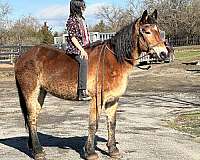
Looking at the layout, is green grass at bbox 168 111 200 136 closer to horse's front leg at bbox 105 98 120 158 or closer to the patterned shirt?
horse's front leg at bbox 105 98 120 158

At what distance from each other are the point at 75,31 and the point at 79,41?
17cm

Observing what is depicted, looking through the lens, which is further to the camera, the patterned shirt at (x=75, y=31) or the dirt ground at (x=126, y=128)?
the dirt ground at (x=126, y=128)

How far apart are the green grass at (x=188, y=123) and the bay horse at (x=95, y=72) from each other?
3368mm

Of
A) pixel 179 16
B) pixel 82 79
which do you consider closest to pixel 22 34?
pixel 179 16

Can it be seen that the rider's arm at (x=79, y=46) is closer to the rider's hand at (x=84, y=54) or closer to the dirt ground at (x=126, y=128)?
the rider's hand at (x=84, y=54)

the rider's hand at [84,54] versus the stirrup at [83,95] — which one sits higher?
the rider's hand at [84,54]

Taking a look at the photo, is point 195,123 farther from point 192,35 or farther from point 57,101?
point 192,35

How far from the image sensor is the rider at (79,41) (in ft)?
22.3

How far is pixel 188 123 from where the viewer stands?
1102cm

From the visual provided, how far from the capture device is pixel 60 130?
33.9 feet

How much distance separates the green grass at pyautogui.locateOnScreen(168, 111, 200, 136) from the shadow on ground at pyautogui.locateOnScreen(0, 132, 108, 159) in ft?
7.61

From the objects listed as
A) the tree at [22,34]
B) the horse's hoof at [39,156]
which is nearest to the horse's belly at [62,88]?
the horse's hoof at [39,156]

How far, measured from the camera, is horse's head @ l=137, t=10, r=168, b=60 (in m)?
6.52

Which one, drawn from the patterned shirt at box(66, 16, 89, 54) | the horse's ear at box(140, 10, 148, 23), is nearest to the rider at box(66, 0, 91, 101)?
the patterned shirt at box(66, 16, 89, 54)
